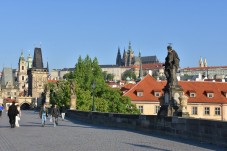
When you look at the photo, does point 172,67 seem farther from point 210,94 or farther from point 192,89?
point 192,89

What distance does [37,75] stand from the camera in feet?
468

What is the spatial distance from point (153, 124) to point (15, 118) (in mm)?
8769

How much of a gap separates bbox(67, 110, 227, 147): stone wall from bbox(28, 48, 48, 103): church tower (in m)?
116

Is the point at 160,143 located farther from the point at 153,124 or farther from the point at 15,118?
the point at 15,118

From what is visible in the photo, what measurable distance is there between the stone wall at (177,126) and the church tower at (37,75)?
116 m

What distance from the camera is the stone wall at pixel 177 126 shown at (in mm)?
13734

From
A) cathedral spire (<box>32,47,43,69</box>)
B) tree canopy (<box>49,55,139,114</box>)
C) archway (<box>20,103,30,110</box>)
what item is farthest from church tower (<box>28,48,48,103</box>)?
tree canopy (<box>49,55,139,114</box>)

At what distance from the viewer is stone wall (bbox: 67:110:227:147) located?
1373 centimetres

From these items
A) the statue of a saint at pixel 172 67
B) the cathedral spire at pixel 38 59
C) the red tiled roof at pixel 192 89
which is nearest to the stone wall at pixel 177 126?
the statue of a saint at pixel 172 67

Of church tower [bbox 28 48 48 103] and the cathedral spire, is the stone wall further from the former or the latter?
the cathedral spire

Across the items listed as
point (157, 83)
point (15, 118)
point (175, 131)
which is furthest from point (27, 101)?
point (175, 131)

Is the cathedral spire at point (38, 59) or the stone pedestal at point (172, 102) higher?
the cathedral spire at point (38, 59)

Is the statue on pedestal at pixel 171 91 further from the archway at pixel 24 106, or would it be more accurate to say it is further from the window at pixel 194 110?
the archway at pixel 24 106

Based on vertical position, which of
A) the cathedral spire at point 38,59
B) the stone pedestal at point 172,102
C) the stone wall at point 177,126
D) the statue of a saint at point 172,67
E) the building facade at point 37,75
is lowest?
the stone wall at point 177,126
